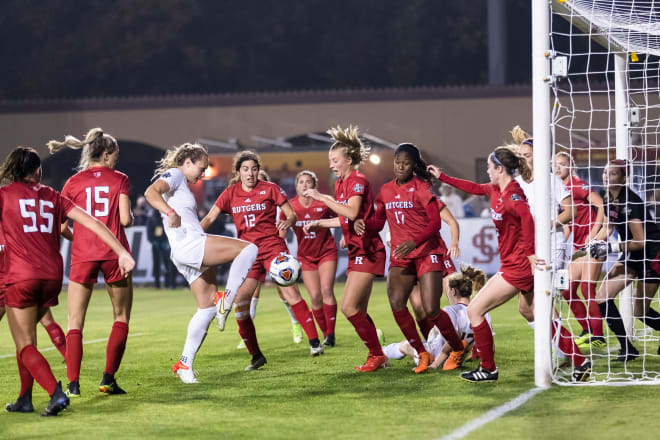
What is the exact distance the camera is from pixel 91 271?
796 cm

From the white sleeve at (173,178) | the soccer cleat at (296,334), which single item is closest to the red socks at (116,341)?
the white sleeve at (173,178)

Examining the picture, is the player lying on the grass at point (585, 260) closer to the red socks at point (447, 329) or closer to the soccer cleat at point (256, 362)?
the red socks at point (447, 329)

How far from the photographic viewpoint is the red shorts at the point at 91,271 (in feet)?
26.1

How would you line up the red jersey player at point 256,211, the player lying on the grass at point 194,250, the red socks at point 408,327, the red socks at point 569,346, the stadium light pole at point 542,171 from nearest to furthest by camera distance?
the stadium light pole at point 542,171
the red socks at point 569,346
the player lying on the grass at point 194,250
the red socks at point 408,327
the red jersey player at point 256,211

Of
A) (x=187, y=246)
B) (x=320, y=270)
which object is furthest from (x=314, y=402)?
(x=320, y=270)

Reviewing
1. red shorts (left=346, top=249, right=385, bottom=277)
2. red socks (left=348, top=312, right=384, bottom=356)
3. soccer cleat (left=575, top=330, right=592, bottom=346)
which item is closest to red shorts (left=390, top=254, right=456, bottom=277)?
red shorts (left=346, top=249, right=385, bottom=277)

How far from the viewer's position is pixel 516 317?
1385 centimetres

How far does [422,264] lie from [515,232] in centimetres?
92

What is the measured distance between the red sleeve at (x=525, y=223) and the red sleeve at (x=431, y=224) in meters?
0.83

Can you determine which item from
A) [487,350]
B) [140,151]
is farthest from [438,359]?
[140,151]

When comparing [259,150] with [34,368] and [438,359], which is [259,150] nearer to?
[438,359]

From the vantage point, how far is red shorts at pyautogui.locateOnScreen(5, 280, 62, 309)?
7055mm

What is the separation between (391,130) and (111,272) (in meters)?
21.6

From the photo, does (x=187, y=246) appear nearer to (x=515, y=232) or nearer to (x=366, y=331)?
(x=366, y=331)
